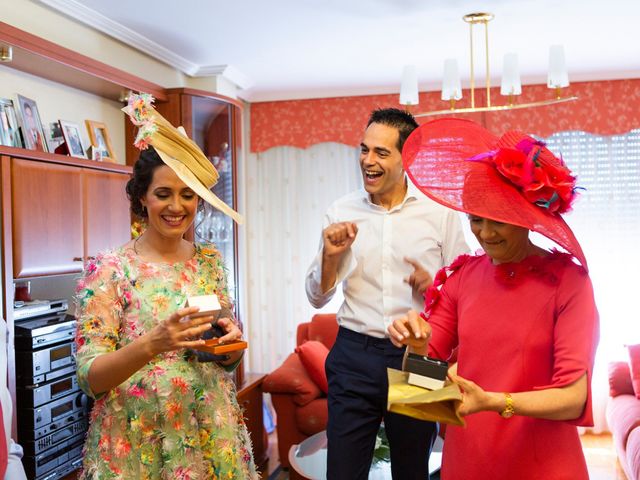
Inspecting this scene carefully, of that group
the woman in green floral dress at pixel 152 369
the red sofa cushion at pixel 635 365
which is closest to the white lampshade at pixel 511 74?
the red sofa cushion at pixel 635 365

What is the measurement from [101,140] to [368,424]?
8.39ft

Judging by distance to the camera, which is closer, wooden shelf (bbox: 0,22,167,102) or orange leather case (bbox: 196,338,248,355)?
orange leather case (bbox: 196,338,248,355)

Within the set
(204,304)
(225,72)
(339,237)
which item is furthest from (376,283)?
(225,72)

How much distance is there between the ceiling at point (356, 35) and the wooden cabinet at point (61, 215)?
2.87ft

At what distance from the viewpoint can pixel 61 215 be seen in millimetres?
3020

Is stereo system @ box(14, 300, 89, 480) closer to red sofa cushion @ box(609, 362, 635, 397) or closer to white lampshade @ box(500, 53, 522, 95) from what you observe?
white lampshade @ box(500, 53, 522, 95)

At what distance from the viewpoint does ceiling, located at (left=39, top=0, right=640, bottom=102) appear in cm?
338

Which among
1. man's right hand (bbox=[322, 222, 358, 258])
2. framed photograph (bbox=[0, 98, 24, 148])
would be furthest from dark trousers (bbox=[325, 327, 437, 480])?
framed photograph (bbox=[0, 98, 24, 148])

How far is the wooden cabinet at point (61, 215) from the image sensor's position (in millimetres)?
2758

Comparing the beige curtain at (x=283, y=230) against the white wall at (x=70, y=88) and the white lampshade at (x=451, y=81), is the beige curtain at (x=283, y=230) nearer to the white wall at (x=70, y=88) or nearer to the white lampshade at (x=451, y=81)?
the white wall at (x=70, y=88)

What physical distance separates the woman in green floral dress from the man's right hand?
1.22 ft

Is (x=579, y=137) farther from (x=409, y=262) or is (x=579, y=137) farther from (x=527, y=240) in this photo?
(x=527, y=240)

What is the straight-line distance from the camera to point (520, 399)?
1150 mm

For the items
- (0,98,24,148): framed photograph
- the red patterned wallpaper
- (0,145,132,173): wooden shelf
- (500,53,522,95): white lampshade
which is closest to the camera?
(0,145,132,173): wooden shelf
